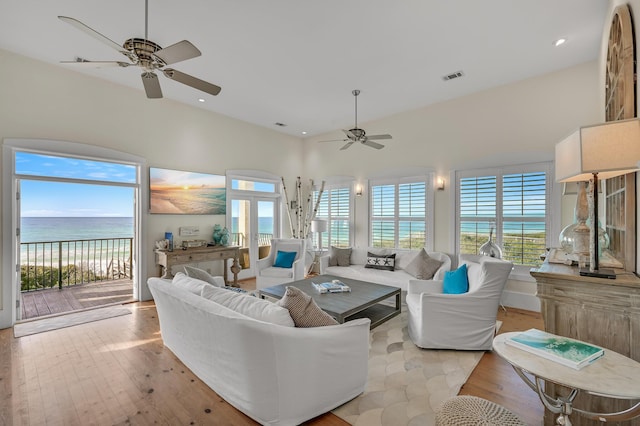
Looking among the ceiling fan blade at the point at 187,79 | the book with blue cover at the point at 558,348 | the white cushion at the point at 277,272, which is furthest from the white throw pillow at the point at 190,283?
the white cushion at the point at 277,272

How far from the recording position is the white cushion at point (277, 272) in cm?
546

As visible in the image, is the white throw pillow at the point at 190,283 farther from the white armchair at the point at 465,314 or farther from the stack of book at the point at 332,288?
the white armchair at the point at 465,314

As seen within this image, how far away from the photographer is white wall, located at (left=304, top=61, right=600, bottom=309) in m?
4.20

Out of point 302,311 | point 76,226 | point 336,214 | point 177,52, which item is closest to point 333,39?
point 177,52

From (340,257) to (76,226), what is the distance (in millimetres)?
5712

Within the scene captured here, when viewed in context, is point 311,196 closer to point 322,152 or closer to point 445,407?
point 322,152

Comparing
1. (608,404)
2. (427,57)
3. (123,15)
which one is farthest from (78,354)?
(427,57)

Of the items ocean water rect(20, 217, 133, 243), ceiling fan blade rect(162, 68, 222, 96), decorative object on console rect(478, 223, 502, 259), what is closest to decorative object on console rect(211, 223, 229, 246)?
ocean water rect(20, 217, 133, 243)

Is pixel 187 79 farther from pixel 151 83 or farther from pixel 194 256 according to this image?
pixel 194 256

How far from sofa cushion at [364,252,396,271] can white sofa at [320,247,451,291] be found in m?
0.09

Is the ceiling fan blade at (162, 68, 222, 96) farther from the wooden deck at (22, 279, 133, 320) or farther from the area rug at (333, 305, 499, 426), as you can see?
Answer: the wooden deck at (22, 279, 133, 320)

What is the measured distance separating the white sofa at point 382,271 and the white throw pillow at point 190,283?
294 centimetres

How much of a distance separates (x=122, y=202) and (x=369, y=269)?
5.46 metres

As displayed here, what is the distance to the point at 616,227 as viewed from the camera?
85.9 inches
